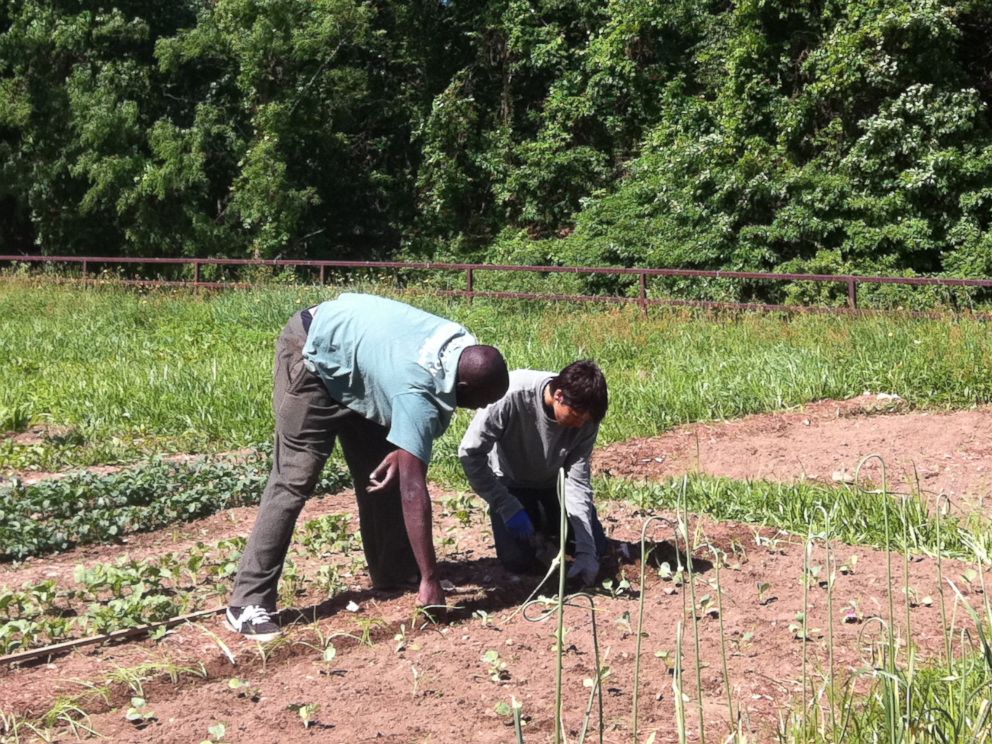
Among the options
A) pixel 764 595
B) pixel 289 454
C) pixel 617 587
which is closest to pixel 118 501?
pixel 289 454

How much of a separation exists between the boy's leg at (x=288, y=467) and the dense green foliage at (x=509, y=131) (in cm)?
1534

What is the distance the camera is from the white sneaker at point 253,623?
4859 mm

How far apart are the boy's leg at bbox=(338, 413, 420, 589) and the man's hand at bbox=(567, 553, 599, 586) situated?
718mm

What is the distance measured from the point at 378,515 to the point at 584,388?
1151 millimetres

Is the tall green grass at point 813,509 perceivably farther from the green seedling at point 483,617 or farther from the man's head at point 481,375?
the man's head at point 481,375

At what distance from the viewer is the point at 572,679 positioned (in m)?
4.43

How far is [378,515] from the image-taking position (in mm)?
5438

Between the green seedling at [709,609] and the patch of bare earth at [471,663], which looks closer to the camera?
the patch of bare earth at [471,663]

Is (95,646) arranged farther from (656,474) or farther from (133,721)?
(656,474)

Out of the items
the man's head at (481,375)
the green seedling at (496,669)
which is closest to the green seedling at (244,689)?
the green seedling at (496,669)

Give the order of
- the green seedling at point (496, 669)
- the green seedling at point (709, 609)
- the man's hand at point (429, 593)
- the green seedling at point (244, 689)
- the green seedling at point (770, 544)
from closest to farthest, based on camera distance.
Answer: the green seedling at point (244, 689) → the green seedling at point (496, 669) → the man's hand at point (429, 593) → the green seedling at point (709, 609) → the green seedling at point (770, 544)

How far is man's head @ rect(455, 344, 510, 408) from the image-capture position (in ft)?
14.8

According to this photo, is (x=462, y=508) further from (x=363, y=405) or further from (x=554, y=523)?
(x=363, y=405)

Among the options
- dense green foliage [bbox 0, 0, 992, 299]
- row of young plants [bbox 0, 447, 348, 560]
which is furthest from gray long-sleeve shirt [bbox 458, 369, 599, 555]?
dense green foliage [bbox 0, 0, 992, 299]
